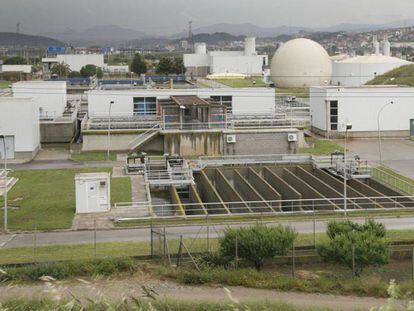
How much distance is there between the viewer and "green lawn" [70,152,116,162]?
143ft

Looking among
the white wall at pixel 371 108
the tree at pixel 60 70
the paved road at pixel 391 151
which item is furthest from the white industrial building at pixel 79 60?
the paved road at pixel 391 151

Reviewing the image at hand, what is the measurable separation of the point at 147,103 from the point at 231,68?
259 ft

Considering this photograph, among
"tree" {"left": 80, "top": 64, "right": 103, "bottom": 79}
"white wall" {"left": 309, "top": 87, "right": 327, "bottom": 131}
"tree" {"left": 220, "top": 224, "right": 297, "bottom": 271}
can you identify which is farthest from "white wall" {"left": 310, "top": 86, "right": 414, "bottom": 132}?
"tree" {"left": 80, "top": 64, "right": 103, "bottom": 79}

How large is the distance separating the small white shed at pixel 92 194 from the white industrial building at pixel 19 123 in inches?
607

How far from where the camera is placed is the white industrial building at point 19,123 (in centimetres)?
4253

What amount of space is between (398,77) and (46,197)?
2394 inches

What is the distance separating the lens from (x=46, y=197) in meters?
31.5

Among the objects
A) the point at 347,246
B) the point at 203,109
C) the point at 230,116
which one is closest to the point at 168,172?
the point at 203,109

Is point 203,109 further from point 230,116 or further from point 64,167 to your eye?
point 64,167

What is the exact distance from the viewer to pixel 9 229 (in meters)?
25.3

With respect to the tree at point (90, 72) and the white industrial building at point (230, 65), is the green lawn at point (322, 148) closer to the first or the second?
the white industrial building at point (230, 65)

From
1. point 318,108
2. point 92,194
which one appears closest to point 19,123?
point 92,194

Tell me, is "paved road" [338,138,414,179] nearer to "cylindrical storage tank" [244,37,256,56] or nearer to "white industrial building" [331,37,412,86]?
"white industrial building" [331,37,412,86]

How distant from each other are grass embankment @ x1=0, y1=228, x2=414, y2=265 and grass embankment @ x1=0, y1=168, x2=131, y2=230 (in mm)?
3598
